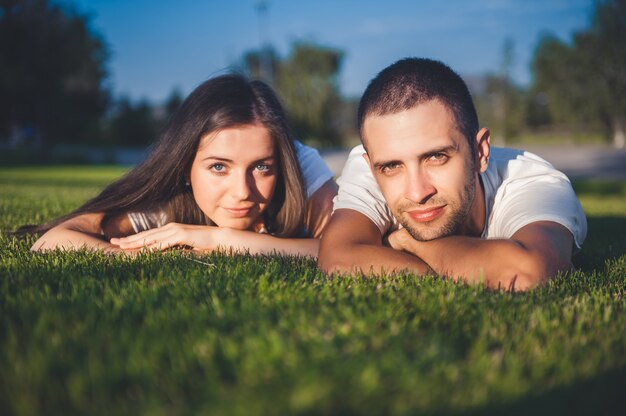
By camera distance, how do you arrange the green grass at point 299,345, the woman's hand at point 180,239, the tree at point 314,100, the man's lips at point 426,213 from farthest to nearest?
the tree at point 314,100
the woman's hand at point 180,239
the man's lips at point 426,213
the green grass at point 299,345

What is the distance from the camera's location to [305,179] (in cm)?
546

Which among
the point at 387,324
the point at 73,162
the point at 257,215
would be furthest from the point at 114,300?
the point at 73,162

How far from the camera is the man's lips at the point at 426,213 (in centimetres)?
349

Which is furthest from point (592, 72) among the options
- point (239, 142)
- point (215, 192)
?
point (215, 192)

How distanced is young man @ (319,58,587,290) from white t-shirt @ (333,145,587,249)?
12mm

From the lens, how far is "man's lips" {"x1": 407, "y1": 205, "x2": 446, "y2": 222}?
3494 millimetres

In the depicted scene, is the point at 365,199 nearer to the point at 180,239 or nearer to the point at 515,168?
the point at 515,168

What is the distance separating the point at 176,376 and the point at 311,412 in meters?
0.51

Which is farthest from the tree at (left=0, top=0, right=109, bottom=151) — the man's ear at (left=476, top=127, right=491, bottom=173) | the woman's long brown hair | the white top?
the man's ear at (left=476, top=127, right=491, bottom=173)

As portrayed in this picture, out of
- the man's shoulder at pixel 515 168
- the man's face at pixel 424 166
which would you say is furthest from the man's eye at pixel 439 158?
the man's shoulder at pixel 515 168

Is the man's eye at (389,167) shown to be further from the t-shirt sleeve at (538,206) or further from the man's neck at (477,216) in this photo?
the t-shirt sleeve at (538,206)

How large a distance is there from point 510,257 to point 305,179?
2.73 m

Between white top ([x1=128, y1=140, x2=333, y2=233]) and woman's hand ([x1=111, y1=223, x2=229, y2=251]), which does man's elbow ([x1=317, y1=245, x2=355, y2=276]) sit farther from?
white top ([x1=128, y1=140, x2=333, y2=233])

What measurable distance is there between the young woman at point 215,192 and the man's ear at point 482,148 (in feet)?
5.02
